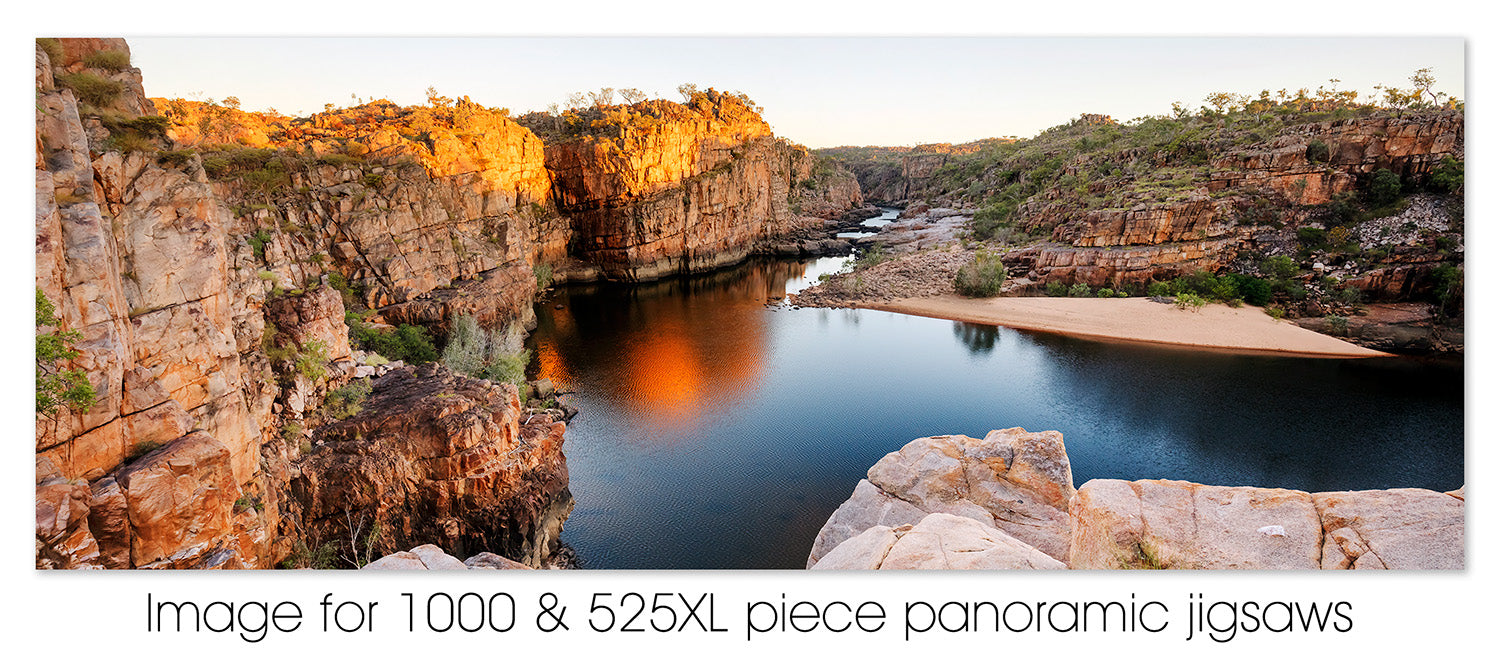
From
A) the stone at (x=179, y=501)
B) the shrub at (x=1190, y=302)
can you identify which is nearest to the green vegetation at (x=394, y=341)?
the stone at (x=179, y=501)

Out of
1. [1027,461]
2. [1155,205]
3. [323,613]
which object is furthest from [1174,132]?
[323,613]

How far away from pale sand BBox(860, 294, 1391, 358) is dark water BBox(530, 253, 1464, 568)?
1.03m

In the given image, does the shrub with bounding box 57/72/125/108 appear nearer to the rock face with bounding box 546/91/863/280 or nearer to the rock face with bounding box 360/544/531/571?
the rock face with bounding box 360/544/531/571

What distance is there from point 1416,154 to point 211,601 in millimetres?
25319

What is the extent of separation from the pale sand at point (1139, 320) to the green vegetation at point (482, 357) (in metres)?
17.6

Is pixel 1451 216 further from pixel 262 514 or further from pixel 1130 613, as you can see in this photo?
pixel 262 514

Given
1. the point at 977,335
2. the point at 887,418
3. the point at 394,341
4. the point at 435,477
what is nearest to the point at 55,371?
the point at 435,477

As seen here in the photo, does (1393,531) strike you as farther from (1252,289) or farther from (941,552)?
(1252,289)

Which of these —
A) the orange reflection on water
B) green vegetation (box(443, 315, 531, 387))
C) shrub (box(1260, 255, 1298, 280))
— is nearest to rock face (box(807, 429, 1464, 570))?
the orange reflection on water

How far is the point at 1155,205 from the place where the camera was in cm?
2850

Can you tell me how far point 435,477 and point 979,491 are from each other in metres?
9.00

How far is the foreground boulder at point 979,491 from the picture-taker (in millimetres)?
8992

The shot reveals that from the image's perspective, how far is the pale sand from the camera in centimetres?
1959

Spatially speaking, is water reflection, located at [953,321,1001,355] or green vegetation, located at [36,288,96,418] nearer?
green vegetation, located at [36,288,96,418]
